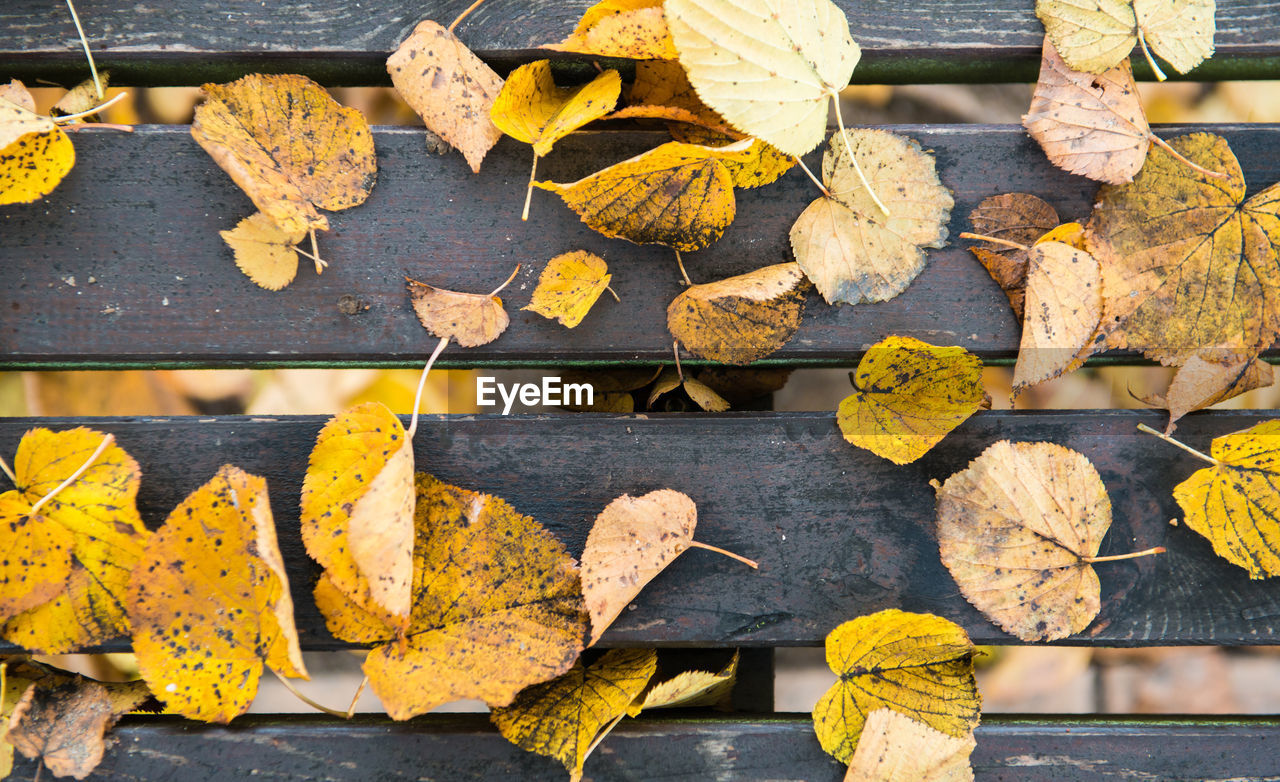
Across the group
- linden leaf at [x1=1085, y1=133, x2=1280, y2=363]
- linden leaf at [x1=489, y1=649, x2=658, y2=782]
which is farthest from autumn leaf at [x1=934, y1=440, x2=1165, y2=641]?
linden leaf at [x1=489, y1=649, x2=658, y2=782]

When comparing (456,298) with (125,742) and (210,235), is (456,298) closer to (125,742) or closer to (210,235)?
(210,235)

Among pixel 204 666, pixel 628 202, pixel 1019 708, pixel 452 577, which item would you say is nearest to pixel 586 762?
pixel 452 577

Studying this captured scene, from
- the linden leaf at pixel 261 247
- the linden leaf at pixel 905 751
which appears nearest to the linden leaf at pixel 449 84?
the linden leaf at pixel 261 247

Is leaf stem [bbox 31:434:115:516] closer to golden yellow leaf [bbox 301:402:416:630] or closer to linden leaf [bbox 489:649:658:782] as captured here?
golden yellow leaf [bbox 301:402:416:630]

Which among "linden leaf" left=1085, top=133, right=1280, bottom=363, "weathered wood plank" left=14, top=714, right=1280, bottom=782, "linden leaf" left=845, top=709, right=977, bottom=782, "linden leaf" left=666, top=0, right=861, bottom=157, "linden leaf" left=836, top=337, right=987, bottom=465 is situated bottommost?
"weathered wood plank" left=14, top=714, right=1280, bottom=782

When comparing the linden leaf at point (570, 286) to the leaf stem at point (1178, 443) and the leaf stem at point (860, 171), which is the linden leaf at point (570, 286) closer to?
the leaf stem at point (860, 171)

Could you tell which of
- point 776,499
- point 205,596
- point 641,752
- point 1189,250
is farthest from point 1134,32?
point 205,596
